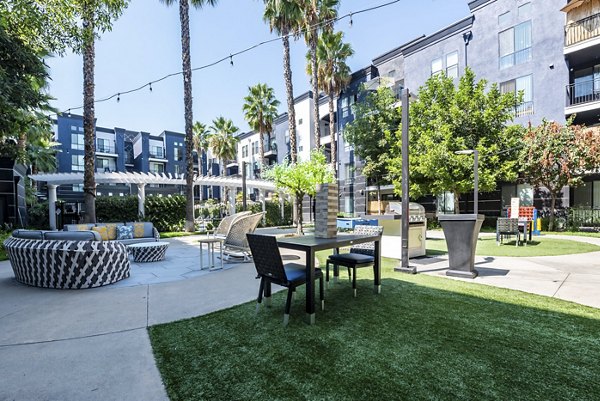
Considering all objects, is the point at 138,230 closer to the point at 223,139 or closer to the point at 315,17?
the point at 315,17

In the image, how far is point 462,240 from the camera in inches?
213

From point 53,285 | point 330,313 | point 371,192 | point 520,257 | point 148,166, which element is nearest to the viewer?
point 330,313

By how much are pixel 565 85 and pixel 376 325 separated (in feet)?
60.2

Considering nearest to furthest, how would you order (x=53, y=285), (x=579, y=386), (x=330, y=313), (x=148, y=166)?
(x=579, y=386) < (x=330, y=313) < (x=53, y=285) < (x=148, y=166)

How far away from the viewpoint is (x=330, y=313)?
366cm

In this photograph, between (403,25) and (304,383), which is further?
(403,25)

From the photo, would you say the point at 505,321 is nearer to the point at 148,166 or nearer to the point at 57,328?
the point at 57,328

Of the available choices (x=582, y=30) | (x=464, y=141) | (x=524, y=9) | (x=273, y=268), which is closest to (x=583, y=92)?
(x=582, y=30)

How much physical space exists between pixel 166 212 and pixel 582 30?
22434 mm

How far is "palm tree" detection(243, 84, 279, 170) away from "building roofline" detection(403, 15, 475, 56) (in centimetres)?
Result: 1147

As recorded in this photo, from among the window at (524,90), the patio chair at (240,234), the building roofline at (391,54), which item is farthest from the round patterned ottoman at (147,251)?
the building roofline at (391,54)

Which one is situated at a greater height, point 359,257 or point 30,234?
point 30,234

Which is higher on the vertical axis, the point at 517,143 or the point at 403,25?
the point at 403,25

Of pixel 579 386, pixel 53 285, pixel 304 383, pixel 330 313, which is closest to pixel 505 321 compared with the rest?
pixel 579 386
